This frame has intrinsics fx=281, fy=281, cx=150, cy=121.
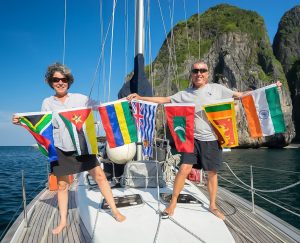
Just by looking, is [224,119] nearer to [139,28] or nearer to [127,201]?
[127,201]

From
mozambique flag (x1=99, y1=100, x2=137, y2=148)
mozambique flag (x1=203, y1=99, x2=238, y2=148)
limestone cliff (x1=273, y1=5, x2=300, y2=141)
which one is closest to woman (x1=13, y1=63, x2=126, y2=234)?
mozambique flag (x1=99, y1=100, x2=137, y2=148)

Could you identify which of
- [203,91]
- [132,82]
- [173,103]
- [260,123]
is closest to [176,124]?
[173,103]

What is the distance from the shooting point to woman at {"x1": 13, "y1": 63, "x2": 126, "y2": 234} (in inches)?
147

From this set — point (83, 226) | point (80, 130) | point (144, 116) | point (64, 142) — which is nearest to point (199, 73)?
point (144, 116)

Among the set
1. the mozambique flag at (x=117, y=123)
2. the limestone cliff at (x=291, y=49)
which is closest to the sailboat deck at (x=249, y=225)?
the mozambique flag at (x=117, y=123)

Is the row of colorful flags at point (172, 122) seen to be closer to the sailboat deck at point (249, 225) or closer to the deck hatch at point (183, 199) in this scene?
the deck hatch at point (183, 199)

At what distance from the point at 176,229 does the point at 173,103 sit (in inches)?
68.4

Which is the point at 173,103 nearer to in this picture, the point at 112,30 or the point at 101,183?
the point at 101,183

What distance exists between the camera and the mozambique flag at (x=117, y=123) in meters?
4.14

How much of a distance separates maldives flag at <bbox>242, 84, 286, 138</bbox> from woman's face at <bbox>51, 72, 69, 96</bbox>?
257cm

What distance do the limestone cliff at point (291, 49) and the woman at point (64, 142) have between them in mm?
74379

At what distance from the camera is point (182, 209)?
414cm

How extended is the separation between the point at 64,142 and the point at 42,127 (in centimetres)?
38

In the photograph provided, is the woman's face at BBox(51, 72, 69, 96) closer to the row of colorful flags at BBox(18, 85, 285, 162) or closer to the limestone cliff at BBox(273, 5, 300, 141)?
the row of colorful flags at BBox(18, 85, 285, 162)
